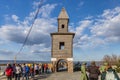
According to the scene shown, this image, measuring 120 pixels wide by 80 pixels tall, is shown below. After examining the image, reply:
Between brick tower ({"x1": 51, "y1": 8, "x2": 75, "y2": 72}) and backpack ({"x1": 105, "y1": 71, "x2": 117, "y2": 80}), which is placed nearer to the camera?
backpack ({"x1": 105, "y1": 71, "x2": 117, "y2": 80})

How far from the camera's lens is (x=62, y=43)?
44938mm

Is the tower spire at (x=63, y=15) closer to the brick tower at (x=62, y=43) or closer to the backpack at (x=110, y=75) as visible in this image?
the brick tower at (x=62, y=43)

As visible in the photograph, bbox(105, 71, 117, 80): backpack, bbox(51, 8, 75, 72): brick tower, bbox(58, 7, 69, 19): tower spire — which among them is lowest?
bbox(105, 71, 117, 80): backpack

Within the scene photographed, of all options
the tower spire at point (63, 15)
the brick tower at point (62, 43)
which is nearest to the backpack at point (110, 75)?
the brick tower at point (62, 43)

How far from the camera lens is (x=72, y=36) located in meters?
Answer: 43.5

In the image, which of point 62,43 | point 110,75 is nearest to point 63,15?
point 62,43

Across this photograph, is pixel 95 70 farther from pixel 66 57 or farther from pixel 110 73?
pixel 66 57

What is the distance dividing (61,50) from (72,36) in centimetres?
271

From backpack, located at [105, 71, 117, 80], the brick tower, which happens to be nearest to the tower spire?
the brick tower

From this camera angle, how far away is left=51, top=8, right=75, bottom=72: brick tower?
42.5 metres

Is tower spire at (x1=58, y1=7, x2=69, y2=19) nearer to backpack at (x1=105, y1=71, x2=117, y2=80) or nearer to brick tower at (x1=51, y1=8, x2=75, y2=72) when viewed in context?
brick tower at (x1=51, y1=8, x2=75, y2=72)

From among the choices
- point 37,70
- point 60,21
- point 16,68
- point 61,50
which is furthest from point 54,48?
point 16,68

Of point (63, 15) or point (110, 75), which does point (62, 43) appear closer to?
point (63, 15)

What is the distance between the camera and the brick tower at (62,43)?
42531 millimetres
